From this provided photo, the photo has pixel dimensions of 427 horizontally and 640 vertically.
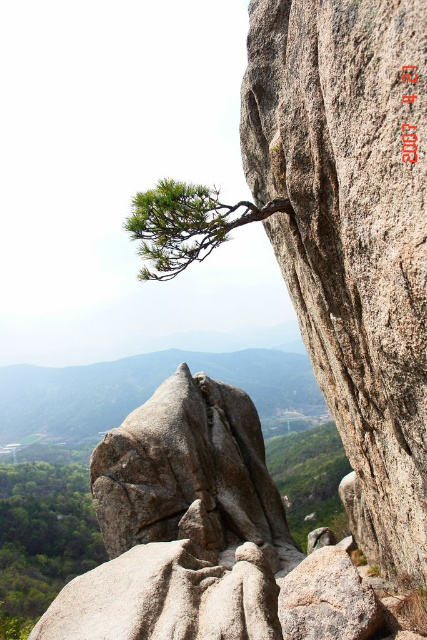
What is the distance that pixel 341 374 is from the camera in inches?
352

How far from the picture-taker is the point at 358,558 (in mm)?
13375

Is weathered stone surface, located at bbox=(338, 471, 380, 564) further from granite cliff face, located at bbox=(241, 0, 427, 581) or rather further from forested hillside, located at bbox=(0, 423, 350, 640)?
forested hillside, located at bbox=(0, 423, 350, 640)

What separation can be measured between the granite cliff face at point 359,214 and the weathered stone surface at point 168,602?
9.06 feet

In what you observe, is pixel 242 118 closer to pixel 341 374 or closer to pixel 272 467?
pixel 341 374

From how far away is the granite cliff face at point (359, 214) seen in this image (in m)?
4.61

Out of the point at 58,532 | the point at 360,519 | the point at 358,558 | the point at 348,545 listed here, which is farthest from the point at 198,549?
the point at 58,532

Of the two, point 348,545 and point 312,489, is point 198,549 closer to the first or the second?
point 348,545

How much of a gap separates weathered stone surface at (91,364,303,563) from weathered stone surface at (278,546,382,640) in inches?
225

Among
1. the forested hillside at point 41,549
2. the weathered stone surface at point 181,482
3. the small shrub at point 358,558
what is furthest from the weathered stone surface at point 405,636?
the forested hillside at point 41,549

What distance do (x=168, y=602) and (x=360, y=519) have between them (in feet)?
28.4

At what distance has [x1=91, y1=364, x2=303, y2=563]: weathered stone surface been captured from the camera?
11789 mm

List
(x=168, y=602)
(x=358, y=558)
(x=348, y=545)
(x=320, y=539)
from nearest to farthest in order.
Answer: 1. (x=168, y=602)
2. (x=358, y=558)
3. (x=348, y=545)
4. (x=320, y=539)

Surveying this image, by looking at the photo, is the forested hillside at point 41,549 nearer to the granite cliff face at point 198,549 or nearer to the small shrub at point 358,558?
the granite cliff face at point 198,549

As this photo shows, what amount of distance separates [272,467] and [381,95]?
271ft
